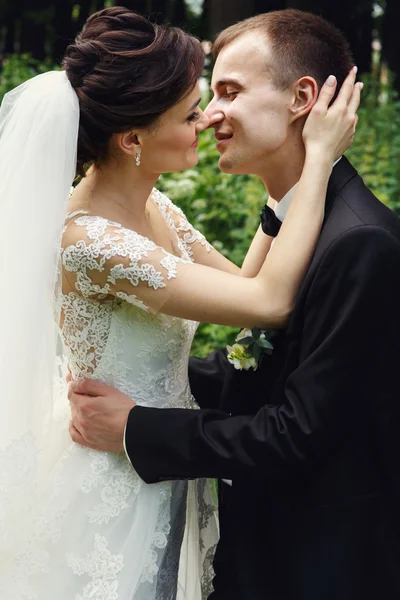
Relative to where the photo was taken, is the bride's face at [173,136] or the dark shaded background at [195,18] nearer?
the bride's face at [173,136]

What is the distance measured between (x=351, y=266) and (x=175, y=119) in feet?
2.83

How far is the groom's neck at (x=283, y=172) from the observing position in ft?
9.95

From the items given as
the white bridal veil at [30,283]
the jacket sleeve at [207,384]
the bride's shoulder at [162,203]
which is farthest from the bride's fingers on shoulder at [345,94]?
the jacket sleeve at [207,384]

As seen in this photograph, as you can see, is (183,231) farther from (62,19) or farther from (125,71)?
(62,19)

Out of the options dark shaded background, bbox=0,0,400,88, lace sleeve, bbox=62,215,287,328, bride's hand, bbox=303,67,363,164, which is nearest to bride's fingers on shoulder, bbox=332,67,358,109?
bride's hand, bbox=303,67,363,164

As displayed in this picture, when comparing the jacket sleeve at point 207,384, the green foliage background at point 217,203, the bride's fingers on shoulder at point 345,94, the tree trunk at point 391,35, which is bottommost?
the tree trunk at point 391,35

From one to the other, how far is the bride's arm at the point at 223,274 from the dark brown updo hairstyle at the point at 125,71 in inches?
13.8

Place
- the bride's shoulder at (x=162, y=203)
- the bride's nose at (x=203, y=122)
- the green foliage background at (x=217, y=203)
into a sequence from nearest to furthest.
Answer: the bride's nose at (x=203, y=122) → the bride's shoulder at (x=162, y=203) → the green foliage background at (x=217, y=203)

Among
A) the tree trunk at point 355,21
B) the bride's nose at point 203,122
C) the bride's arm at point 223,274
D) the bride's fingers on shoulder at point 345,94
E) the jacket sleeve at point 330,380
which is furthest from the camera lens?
the tree trunk at point 355,21

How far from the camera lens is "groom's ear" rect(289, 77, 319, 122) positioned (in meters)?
2.94

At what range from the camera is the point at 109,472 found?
10.0 feet

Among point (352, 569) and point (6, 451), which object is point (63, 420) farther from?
point (352, 569)

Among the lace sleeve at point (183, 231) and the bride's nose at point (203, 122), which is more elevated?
the bride's nose at point (203, 122)

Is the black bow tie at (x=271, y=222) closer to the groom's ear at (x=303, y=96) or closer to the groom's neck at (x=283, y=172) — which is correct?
the groom's neck at (x=283, y=172)
